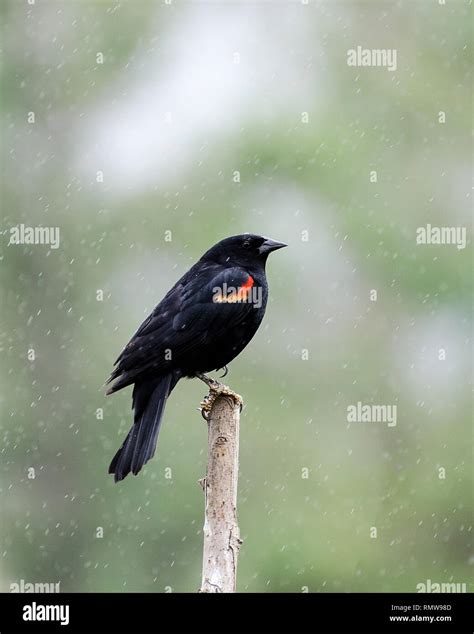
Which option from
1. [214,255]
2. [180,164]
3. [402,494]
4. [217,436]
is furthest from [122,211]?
[217,436]

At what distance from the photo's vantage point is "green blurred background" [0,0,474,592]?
44.4 ft

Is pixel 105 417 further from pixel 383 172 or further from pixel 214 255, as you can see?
pixel 214 255

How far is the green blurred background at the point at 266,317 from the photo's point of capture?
13531mm

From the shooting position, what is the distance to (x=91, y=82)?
54.0 ft

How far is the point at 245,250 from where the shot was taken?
6.38m

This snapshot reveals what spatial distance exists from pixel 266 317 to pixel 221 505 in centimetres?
920

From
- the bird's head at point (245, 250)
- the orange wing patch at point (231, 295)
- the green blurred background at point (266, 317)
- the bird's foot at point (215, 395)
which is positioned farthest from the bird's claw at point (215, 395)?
the green blurred background at point (266, 317)

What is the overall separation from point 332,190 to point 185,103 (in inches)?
146

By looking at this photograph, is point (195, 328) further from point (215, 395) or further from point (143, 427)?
point (143, 427)

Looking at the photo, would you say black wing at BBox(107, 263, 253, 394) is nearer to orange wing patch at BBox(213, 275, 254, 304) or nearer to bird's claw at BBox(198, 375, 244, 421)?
orange wing patch at BBox(213, 275, 254, 304)

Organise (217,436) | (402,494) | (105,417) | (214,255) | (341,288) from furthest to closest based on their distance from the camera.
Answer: (341,288) → (402,494) → (105,417) → (214,255) → (217,436)

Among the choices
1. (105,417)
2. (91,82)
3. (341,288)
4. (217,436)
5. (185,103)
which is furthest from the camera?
(185,103)

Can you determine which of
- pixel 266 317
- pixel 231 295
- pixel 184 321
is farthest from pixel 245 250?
pixel 266 317

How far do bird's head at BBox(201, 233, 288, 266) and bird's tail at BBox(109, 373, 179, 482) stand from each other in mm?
955
